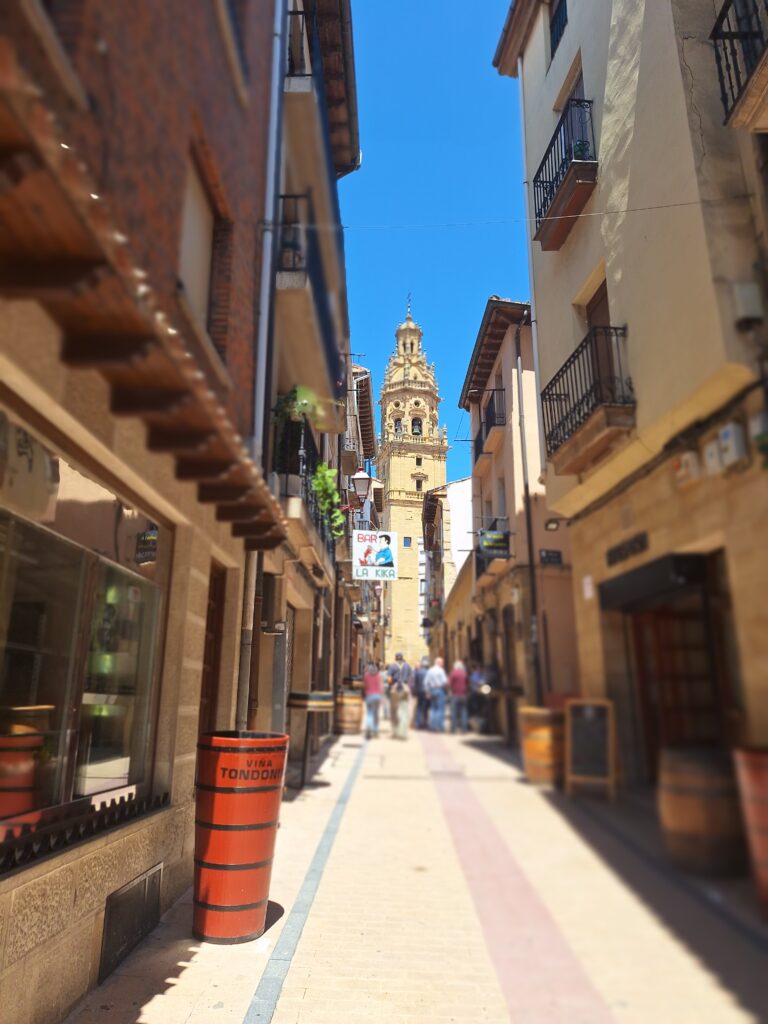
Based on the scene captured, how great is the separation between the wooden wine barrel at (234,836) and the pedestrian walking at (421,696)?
196 cm

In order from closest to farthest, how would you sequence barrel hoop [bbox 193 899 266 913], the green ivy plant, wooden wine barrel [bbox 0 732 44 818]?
wooden wine barrel [bbox 0 732 44 818], barrel hoop [bbox 193 899 266 913], the green ivy plant

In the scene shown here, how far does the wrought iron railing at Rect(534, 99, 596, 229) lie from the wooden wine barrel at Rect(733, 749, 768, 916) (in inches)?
53.0

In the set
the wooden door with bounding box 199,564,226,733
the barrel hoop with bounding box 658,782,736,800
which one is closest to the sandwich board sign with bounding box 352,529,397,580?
the wooden door with bounding box 199,564,226,733

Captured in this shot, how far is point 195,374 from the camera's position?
2.18 metres

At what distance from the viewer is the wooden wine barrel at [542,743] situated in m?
1.28

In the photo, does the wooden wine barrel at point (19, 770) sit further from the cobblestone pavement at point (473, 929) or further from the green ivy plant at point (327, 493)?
the green ivy plant at point (327, 493)

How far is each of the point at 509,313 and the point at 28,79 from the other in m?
1.38

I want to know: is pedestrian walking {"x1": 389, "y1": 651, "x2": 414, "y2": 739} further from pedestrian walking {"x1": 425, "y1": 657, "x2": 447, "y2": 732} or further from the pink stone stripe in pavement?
the pink stone stripe in pavement

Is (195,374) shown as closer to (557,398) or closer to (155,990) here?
(557,398)

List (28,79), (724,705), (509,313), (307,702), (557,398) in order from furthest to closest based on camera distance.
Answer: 1. (307,702)
2. (509,313)
3. (557,398)
4. (28,79)
5. (724,705)

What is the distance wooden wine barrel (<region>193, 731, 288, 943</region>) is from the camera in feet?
10.9

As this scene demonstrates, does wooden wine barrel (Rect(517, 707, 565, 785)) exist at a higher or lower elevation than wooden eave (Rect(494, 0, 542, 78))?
lower

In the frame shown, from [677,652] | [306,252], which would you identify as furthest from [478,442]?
[306,252]

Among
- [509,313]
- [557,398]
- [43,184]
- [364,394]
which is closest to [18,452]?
[43,184]
